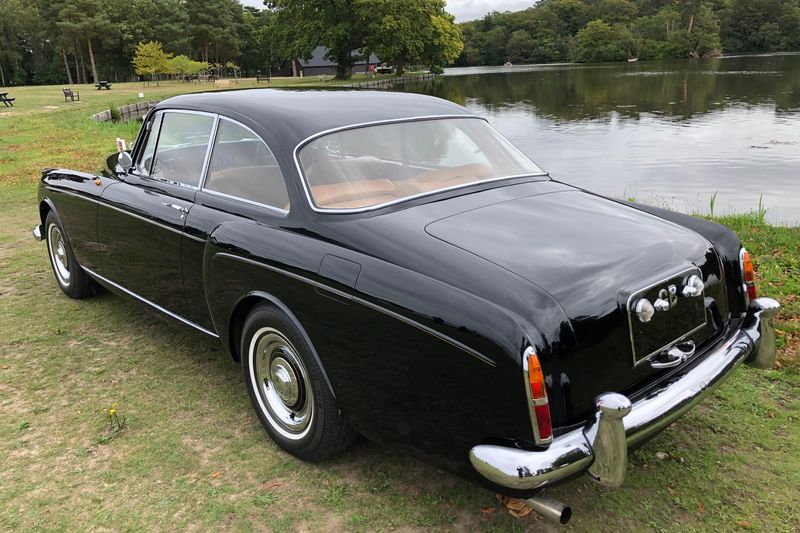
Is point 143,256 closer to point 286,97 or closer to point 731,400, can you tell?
point 286,97

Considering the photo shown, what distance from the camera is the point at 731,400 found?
11.1 feet

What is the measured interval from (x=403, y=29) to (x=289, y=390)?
59676 millimetres

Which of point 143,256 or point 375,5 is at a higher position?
point 375,5

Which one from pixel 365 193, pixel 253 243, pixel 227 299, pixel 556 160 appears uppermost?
pixel 365 193

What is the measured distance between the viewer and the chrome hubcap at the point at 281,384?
9.62 ft

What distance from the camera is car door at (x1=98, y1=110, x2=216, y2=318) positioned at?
361 centimetres

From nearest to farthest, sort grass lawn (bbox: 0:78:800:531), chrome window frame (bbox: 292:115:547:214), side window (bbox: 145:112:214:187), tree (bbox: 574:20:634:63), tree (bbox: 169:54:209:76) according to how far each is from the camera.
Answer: grass lawn (bbox: 0:78:800:531)
chrome window frame (bbox: 292:115:547:214)
side window (bbox: 145:112:214:187)
tree (bbox: 169:54:209:76)
tree (bbox: 574:20:634:63)

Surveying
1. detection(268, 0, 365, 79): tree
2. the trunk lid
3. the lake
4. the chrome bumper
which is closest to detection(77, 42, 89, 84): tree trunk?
detection(268, 0, 365, 79): tree

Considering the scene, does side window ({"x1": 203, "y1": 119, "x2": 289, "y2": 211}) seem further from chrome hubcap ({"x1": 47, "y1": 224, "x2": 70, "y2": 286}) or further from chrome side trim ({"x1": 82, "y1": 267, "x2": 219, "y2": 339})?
chrome hubcap ({"x1": 47, "y1": 224, "x2": 70, "y2": 286})

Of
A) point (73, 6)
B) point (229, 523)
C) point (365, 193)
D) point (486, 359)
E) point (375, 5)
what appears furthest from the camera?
point (73, 6)

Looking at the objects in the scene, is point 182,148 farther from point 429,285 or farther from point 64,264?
point 429,285

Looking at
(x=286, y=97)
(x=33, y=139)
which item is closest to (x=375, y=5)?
(x=33, y=139)

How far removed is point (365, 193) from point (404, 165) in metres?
0.40

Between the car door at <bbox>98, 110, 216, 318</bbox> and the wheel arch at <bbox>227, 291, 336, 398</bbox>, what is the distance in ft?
1.71
